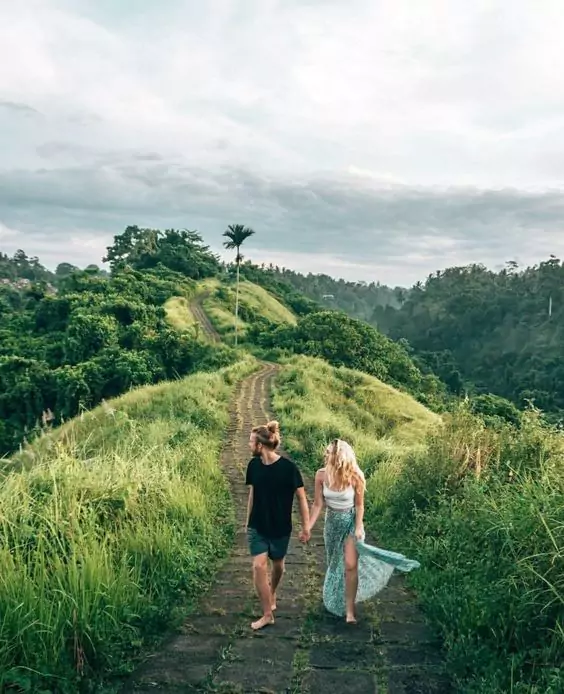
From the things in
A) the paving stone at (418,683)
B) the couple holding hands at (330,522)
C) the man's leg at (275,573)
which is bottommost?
the paving stone at (418,683)

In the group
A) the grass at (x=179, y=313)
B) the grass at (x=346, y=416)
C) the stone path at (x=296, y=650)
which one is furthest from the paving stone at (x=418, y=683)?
the grass at (x=179, y=313)

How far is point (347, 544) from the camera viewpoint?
523cm

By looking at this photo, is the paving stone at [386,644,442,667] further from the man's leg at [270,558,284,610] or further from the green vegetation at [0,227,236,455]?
the green vegetation at [0,227,236,455]


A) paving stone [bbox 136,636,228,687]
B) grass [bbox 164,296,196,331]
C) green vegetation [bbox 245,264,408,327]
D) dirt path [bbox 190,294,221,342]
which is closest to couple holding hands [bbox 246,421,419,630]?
paving stone [bbox 136,636,228,687]

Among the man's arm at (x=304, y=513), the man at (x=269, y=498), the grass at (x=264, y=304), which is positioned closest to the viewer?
the man at (x=269, y=498)

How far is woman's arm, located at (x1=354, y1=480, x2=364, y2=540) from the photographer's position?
5.22 metres

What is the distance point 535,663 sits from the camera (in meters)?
4.05

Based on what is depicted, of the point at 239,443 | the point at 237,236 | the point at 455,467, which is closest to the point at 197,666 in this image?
the point at 455,467

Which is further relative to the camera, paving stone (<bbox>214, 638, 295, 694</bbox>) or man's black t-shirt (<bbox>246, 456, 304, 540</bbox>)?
man's black t-shirt (<bbox>246, 456, 304, 540</bbox>)

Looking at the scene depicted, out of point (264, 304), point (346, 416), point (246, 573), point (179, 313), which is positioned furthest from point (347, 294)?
point (246, 573)

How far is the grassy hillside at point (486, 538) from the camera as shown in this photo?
4184 millimetres

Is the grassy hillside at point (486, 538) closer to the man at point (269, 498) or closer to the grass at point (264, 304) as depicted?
the man at point (269, 498)

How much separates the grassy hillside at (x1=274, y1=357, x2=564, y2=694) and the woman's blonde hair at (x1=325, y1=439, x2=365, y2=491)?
1.07m

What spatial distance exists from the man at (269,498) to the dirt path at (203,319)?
3580 centimetres
